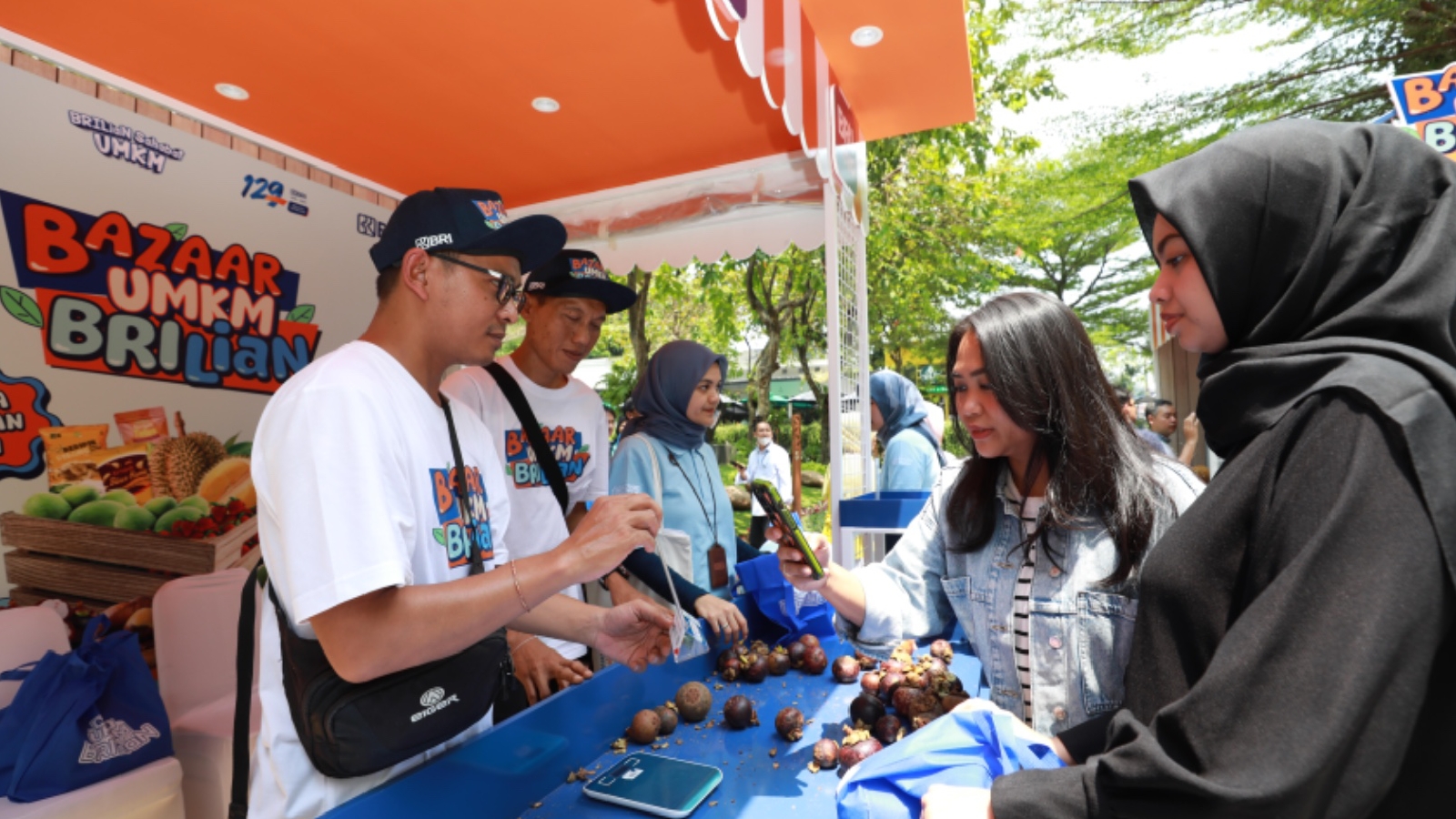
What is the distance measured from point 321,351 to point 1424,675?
4.69m

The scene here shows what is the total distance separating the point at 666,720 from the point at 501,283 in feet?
3.95

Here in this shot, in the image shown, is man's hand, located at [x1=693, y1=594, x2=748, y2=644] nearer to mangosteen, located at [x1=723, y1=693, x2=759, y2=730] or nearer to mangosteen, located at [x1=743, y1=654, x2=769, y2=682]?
mangosteen, located at [x1=743, y1=654, x2=769, y2=682]

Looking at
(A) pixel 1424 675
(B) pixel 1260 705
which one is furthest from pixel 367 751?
(A) pixel 1424 675

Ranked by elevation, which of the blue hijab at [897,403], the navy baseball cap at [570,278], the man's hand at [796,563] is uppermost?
the navy baseball cap at [570,278]

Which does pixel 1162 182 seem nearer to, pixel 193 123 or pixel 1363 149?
pixel 1363 149

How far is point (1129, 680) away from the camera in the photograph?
1.10 metres

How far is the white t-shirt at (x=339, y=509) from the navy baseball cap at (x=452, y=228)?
0.93 feet

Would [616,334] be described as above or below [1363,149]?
above

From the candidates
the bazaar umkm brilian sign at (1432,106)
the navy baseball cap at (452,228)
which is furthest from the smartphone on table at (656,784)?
→ the bazaar umkm brilian sign at (1432,106)

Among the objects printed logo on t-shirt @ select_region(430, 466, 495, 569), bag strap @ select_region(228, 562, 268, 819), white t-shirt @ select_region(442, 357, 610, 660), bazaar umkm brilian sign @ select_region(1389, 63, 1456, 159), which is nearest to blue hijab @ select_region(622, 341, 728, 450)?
white t-shirt @ select_region(442, 357, 610, 660)

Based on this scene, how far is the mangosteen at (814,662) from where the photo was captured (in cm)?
231

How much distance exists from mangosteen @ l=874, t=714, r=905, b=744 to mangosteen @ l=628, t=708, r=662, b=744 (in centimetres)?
56

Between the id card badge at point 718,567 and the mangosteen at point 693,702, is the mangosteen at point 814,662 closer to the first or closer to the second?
the mangosteen at point 693,702

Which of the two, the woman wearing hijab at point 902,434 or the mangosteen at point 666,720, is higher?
the woman wearing hijab at point 902,434
